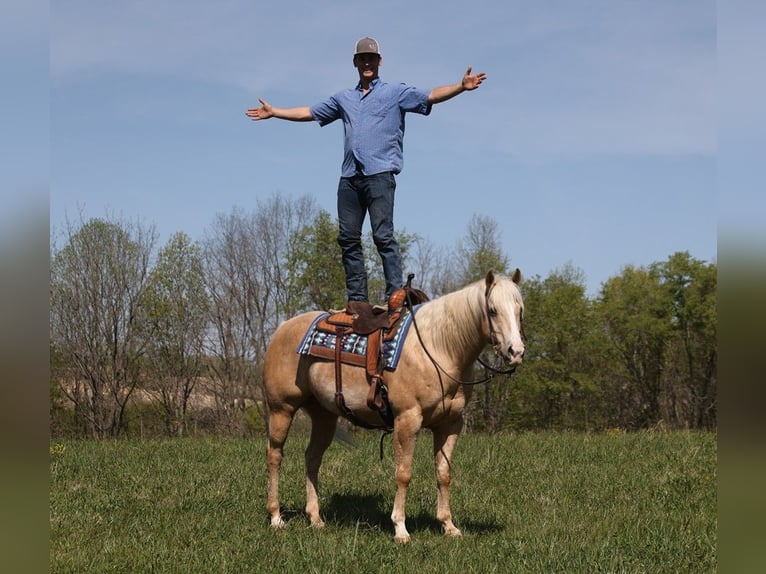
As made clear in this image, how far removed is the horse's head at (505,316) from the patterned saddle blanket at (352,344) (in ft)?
3.34

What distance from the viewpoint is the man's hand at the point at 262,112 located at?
8.32 m

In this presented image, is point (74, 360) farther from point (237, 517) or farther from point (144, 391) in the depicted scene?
point (237, 517)

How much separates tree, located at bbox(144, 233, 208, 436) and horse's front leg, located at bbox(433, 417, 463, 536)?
3674cm

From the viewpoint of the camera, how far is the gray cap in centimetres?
778

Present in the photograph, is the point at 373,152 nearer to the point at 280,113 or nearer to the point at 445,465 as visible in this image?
the point at 280,113

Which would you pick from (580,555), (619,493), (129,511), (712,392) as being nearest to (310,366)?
(129,511)

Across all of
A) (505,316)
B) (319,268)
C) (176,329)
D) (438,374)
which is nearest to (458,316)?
(438,374)

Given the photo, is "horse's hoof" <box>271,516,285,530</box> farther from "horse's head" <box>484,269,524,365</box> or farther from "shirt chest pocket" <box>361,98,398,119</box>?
"shirt chest pocket" <box>361,98,398,119</box>

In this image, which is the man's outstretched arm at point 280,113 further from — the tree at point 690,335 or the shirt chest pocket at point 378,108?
the tree at point 690,335

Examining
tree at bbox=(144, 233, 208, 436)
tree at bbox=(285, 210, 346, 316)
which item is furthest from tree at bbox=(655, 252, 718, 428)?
tree at bbox=(144, 233, 208, 436)

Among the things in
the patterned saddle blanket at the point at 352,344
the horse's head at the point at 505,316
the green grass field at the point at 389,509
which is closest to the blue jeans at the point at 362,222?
the patterned saddle blanket at the point at 352,344
